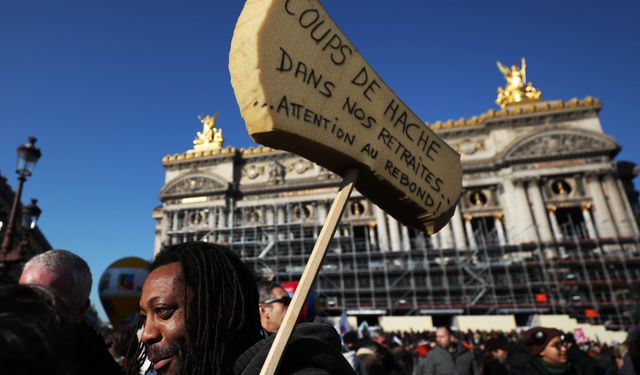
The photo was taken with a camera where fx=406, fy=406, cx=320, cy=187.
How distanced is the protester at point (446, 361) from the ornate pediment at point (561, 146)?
35457 mm

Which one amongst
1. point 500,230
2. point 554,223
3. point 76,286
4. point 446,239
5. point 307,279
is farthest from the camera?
point 446,239

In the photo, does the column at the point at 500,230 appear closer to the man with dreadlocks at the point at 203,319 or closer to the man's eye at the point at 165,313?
the man with dreadlocks at the point at 203,319

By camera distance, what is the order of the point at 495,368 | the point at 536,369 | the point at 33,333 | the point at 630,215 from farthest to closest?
the point at 630,215, the point at 495,368, the point at 536,369, the point at 33,333

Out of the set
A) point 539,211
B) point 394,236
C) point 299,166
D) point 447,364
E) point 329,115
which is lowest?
point 447,364

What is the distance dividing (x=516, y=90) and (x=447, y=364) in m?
45.6

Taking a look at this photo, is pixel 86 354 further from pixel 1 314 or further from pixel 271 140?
pixel 271 140

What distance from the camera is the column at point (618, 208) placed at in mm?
33719

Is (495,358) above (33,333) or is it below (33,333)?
below

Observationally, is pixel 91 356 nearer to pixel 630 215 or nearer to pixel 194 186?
pixel 630 215

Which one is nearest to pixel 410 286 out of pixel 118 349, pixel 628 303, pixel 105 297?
pixel 628 303

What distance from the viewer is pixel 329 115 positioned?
1.65 metres

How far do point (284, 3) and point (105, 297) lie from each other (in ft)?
27.9

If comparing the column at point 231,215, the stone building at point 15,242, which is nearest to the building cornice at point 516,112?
the column at point 231,215

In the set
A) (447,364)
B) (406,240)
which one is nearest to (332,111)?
(447,364)
